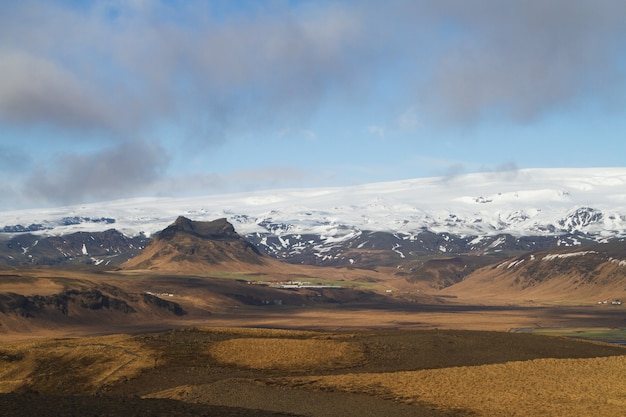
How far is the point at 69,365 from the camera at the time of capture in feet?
207

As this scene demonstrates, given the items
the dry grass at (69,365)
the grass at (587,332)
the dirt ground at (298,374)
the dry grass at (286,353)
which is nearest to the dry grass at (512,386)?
the dirt ground at (298,374)

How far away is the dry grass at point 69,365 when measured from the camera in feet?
193

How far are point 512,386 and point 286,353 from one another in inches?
777

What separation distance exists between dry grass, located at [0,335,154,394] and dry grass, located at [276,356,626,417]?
13626 mm

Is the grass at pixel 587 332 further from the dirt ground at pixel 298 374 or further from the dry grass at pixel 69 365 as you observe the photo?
the dry grass at pixel 69 365

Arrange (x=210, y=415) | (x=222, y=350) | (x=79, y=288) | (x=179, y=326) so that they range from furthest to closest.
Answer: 1. (x=79, y=288)
2. (x=179, y=326)
3. (x=222, y=350)
4. (x=210, y=415)

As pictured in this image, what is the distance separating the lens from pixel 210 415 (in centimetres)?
3991

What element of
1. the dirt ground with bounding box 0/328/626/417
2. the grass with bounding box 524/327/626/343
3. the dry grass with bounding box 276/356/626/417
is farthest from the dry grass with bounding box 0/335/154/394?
the grass with bounding box 524/327/626/343

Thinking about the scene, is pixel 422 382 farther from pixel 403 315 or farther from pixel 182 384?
pixel 403 315

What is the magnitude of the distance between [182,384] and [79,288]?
5119 inches

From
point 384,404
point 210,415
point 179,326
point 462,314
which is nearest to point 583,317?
point 462,314

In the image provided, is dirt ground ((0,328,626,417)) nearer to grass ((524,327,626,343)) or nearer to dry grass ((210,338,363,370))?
dry grass ((210,338,363,370))

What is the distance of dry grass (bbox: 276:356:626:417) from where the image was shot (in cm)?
4759

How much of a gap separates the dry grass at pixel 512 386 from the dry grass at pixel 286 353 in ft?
22.9
